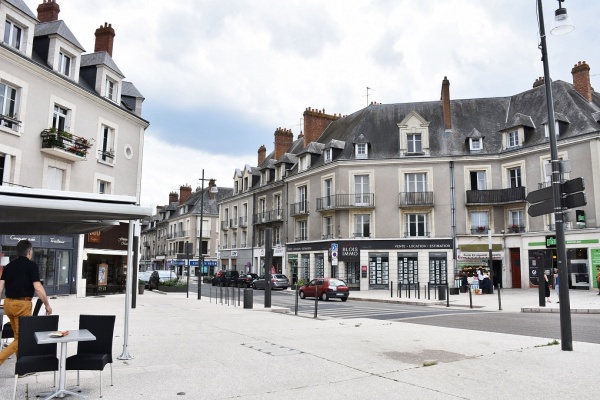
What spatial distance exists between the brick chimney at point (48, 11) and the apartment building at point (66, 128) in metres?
0.04

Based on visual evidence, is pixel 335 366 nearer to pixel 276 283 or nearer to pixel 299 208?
pixel 276 283

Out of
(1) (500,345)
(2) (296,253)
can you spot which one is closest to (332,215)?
(2) (296,253)

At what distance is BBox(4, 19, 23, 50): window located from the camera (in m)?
18.0

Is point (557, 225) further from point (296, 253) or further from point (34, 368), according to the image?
point (296, 253)

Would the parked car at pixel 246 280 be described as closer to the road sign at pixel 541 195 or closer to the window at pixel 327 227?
the window at pixel 327 227

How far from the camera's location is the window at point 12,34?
1798 cm

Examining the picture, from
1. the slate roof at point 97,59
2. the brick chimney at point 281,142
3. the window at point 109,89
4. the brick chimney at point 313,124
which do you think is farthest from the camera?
the brick chimney at point 281,142

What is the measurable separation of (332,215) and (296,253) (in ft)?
18.1

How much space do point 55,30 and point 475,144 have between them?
27.1 m

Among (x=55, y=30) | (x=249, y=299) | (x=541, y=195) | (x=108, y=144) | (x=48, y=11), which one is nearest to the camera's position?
(x=541, y=195)

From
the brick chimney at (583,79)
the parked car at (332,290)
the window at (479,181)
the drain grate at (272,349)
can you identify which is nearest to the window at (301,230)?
the window at (479,181)

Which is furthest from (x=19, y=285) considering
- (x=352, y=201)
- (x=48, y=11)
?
(x=352, y=201)

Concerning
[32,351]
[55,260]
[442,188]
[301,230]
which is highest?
[442,188]

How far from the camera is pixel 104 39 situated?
25188 mm
